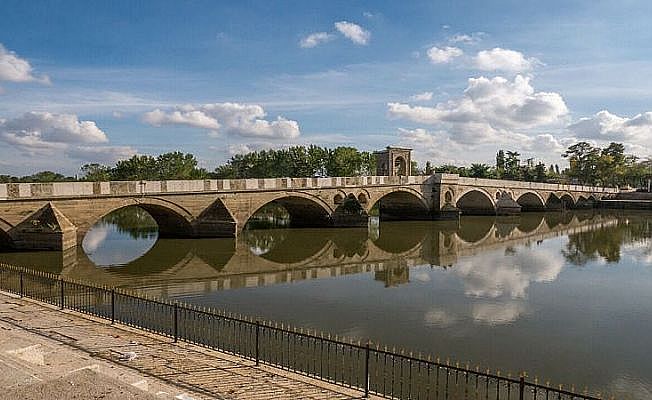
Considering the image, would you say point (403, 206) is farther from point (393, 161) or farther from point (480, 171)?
point (480, 171)

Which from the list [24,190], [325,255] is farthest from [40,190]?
[325,255]

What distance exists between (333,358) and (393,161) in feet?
166

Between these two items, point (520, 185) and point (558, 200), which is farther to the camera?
point (558, 200)

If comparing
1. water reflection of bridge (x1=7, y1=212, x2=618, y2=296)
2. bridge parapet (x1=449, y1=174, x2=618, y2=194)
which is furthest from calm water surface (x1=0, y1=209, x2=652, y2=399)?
bridge parapet (x1=449, y1=174, x2=618, y2=194)

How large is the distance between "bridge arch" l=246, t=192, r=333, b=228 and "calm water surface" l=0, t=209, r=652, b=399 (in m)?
2.13

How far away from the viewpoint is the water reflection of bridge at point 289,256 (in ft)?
73.4

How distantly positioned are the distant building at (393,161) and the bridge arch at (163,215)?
32117mm

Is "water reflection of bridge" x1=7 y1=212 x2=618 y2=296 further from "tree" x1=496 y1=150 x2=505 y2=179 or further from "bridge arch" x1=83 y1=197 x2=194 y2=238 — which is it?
"tree" x1=496 y1=150 x2=505 y2=179

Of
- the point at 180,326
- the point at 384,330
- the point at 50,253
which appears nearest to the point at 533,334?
the point at 384,330

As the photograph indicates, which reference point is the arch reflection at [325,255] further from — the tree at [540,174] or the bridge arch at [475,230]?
the tree at [540,174]

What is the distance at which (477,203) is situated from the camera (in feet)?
208

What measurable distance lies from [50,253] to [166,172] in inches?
2075

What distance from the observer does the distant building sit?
6044 cm

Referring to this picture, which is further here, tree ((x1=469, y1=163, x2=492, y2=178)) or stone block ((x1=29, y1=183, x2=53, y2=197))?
tree ((x1=469, y1=163, x2=492, y2=178))
